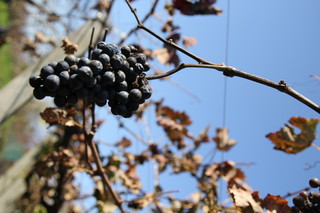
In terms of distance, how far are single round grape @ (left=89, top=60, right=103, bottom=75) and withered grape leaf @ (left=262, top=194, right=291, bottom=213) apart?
0.69 m

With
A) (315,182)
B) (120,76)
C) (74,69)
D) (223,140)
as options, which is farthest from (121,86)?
(223,140)

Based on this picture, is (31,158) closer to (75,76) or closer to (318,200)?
(75,76)

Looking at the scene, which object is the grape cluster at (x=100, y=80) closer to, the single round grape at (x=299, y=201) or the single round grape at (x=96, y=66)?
the single round grape at (x=96, y=66)

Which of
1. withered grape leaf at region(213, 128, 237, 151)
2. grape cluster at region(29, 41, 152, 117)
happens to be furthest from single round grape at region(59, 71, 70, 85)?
withered grape leaf at region(213, 128, 237, 151)

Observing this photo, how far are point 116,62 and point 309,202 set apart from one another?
0.75m

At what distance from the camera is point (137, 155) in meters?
2.34

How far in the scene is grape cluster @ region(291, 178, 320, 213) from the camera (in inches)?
37.4

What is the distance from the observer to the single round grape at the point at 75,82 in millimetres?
820

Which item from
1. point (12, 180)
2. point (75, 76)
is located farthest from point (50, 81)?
point (12, 180)

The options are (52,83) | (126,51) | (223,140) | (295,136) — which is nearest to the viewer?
(52,83)

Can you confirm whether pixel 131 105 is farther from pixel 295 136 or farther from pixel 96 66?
pixel 295 136

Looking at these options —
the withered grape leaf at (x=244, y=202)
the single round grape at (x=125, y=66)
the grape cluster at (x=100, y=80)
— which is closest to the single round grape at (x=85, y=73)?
the grape cluster at (x=100, y=80)

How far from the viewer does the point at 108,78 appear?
83 cm

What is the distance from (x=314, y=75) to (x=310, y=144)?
0.24 m
